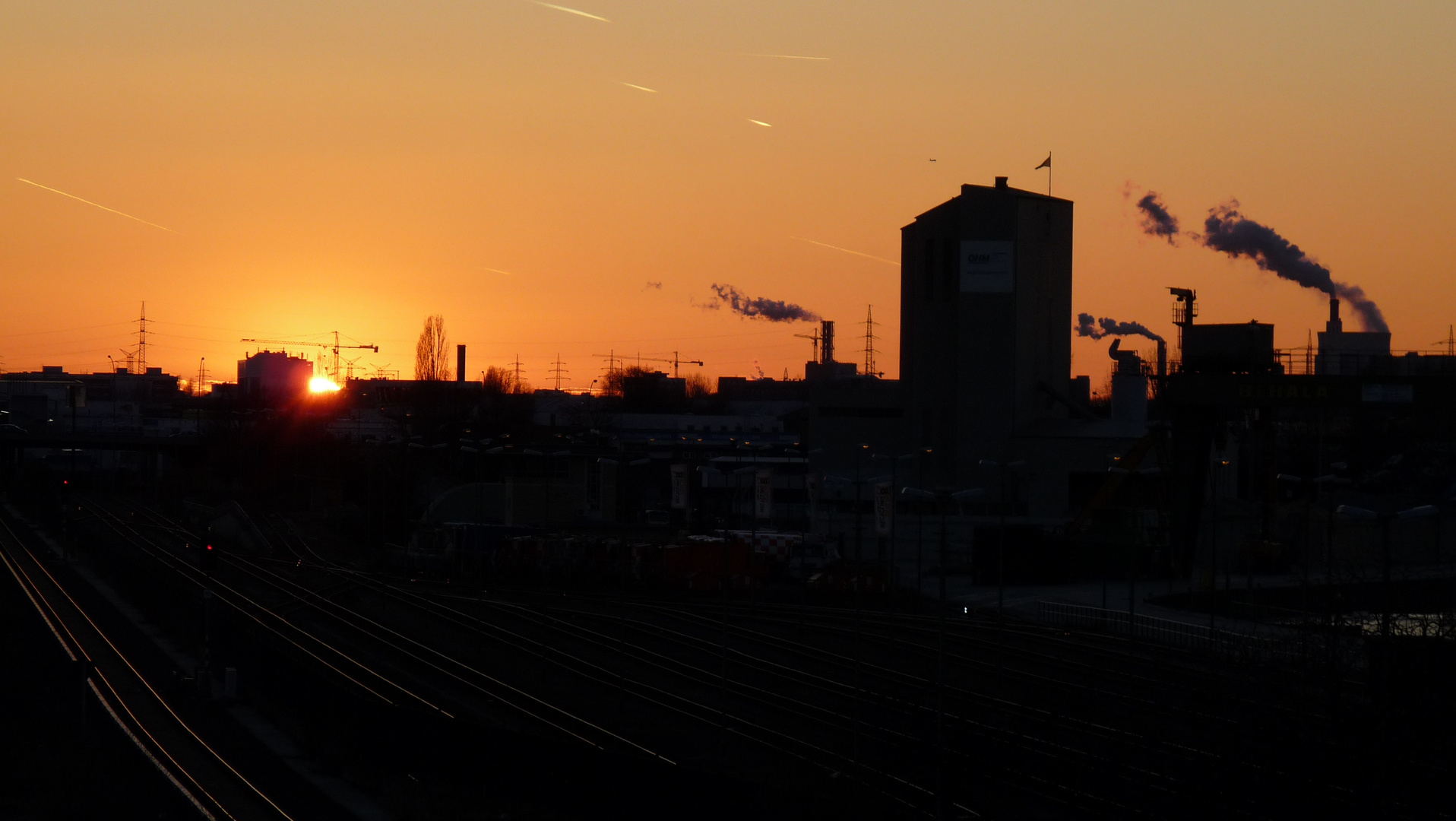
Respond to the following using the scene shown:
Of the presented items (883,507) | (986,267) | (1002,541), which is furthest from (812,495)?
(1002,541)

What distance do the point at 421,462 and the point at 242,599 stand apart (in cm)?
3585

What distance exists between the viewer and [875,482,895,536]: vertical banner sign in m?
42.7

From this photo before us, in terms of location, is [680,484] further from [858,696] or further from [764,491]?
[858,696]

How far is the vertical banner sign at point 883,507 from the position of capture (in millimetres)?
42688

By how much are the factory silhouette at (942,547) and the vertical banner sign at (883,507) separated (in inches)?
5.4

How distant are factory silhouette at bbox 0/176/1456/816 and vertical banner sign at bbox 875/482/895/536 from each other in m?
0.14

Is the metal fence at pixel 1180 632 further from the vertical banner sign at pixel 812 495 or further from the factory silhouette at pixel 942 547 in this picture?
the vertical banner sign at pixel 812 495

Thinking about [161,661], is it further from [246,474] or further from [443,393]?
[443,393]

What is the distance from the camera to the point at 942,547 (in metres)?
24.2

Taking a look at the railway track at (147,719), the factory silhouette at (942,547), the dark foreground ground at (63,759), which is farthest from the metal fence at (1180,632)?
the dark foreground ground at (63,759)

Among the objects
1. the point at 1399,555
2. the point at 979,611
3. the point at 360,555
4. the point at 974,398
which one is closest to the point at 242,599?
the point at 360,555

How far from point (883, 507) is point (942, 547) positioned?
62.6ft

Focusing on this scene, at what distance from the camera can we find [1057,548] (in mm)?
46594

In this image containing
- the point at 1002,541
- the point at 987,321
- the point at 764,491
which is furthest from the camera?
the point at 987,321
